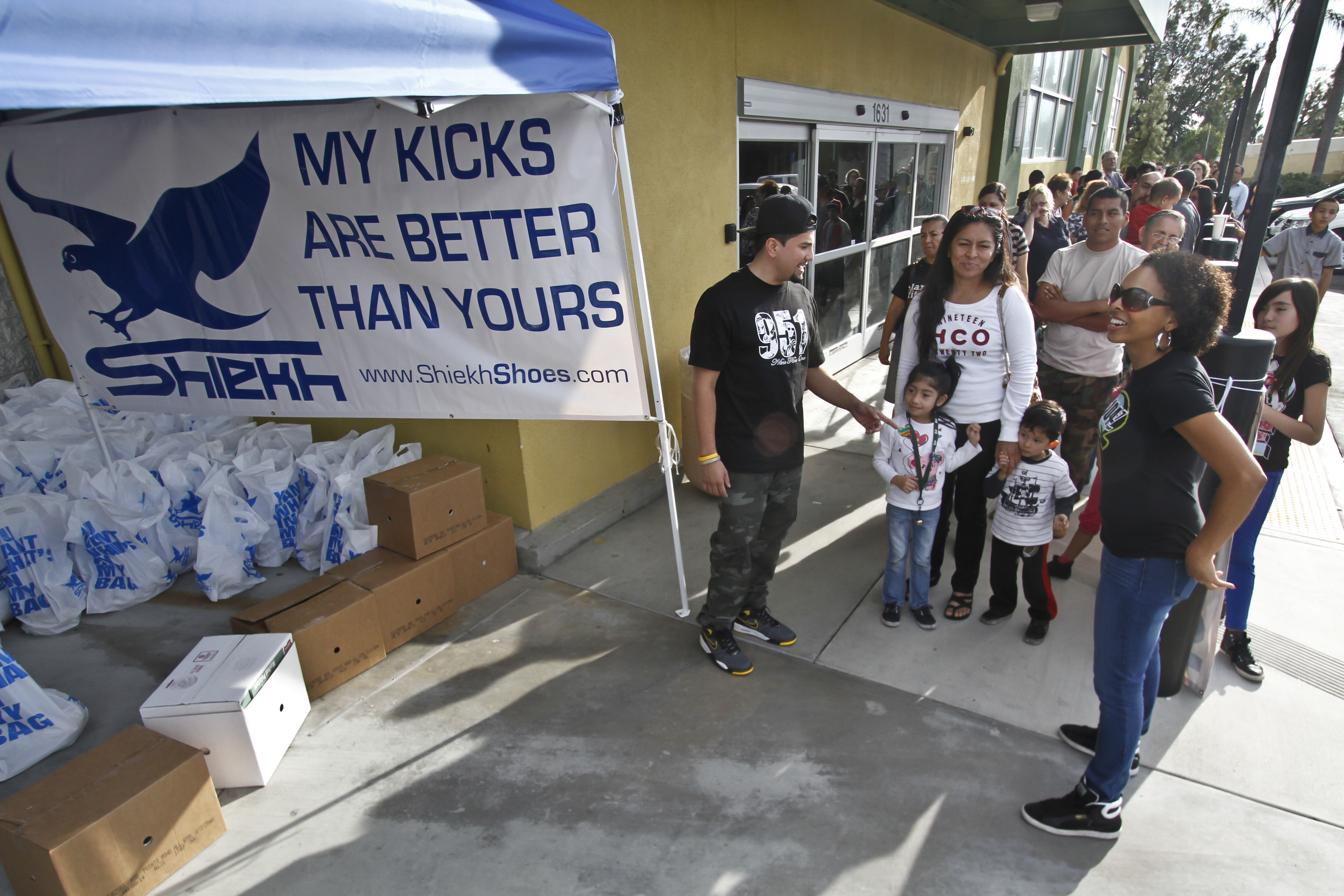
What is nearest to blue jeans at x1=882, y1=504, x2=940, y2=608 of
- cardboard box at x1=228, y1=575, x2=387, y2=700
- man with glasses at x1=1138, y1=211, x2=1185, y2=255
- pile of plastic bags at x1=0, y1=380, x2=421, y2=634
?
man with glasses at x1=1138, y1=211, x2=1185, y2=255

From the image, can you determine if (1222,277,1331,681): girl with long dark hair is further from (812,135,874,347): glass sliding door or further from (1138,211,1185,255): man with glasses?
(812,135,874,347): glass sliding door

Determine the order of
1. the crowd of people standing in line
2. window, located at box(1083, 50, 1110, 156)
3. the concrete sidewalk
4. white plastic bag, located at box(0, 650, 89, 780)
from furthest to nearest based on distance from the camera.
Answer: window, located at box(1083, 50, 1110, 156)
white plastic bag, located at box(0, 650, 89, 780)
the concrete sidewalk
the crowd of people standing in line

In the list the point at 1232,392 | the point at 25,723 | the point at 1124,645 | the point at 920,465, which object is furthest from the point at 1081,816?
the point at 25,723

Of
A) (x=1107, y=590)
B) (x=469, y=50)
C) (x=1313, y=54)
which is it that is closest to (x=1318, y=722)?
(x=1107, y=590)

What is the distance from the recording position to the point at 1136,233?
20.4ft

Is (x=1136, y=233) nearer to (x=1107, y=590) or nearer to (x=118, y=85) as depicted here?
(x=1107, y=590)

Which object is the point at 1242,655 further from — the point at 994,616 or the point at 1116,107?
the point at 1116,107

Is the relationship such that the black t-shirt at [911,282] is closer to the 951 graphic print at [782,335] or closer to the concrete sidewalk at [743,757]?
the 951 graphic print at [782,335]

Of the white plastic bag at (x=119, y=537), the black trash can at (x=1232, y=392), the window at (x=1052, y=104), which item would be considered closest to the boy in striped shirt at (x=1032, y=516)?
the black trash can at (x=1232, y=392)

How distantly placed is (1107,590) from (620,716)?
171 centimetres

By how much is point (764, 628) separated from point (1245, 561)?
192cm

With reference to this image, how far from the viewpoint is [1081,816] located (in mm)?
2170

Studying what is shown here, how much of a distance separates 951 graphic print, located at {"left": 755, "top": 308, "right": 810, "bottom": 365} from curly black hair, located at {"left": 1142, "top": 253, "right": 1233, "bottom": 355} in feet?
3.81

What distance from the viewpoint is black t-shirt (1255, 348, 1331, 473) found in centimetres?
276
